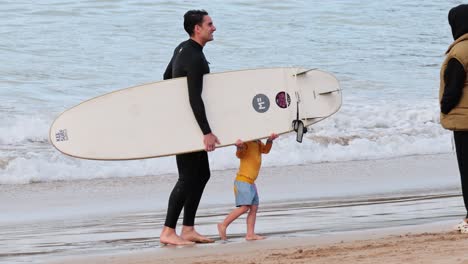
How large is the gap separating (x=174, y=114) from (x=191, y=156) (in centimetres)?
38

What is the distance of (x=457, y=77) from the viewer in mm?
5797

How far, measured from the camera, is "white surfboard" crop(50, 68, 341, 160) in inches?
264

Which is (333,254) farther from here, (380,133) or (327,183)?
(380,133)

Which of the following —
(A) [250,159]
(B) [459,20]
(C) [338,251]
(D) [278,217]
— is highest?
(B) [459,20]

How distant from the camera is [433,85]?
1691cm

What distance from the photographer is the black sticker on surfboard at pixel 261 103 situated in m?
6.91

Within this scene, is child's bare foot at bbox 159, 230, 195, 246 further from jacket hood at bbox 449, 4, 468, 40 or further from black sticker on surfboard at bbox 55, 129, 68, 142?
jacket hood at bbox 449, 4, 468, 40

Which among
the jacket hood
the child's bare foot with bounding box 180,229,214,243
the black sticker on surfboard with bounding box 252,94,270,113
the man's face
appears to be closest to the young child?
the child's bare foot with bounding box 180,229,214,243

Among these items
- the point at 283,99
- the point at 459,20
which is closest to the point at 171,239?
the point at 283,99

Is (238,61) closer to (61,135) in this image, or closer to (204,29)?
(61,135)

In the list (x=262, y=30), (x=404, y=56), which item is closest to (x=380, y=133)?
(x=404, y=56)

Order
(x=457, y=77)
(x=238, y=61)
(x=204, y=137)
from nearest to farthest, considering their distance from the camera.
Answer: (x=457, y=77)
(x=204, y=137)
(x=238, y=61)

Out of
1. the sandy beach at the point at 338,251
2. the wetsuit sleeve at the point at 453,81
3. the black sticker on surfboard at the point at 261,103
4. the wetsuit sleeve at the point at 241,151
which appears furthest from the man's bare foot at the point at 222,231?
the wetsuit sleeve at the point at 453,81

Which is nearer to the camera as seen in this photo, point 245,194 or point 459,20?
point 459,20
